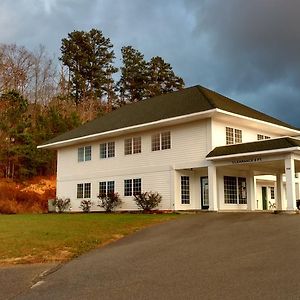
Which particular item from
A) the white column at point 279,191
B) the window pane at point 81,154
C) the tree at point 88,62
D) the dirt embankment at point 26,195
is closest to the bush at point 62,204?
the window pane at point 81,154

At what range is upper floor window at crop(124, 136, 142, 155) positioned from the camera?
28853mm

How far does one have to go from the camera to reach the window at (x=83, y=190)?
32.1 metres

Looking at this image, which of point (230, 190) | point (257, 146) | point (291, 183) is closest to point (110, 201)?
point (230, 190)

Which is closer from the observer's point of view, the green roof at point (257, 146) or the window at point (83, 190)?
the green roof at point (257, 146)

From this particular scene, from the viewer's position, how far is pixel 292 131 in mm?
29906

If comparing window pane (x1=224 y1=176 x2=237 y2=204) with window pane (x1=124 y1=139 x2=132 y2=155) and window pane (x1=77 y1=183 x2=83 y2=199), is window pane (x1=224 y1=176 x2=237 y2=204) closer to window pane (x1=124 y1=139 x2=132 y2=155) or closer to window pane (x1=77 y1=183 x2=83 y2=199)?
window pane (x1=124 y1=139 x2=132 y2=155)

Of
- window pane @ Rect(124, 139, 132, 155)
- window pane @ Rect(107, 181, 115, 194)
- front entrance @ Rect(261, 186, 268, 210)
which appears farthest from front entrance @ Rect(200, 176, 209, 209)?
front entrance @ Rect(261, 186, 268, 210)

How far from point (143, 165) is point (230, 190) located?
543cm

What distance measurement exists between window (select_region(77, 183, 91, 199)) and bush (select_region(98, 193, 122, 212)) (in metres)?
2.15

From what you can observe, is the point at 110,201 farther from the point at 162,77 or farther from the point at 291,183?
the point at 162,77

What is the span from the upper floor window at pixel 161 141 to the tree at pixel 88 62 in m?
35.6

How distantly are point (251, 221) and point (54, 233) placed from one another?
768 centimetres

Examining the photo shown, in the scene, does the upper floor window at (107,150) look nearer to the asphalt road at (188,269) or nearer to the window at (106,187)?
the window at (106,187)

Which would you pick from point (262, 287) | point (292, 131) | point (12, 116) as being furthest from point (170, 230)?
point (12, 116)
